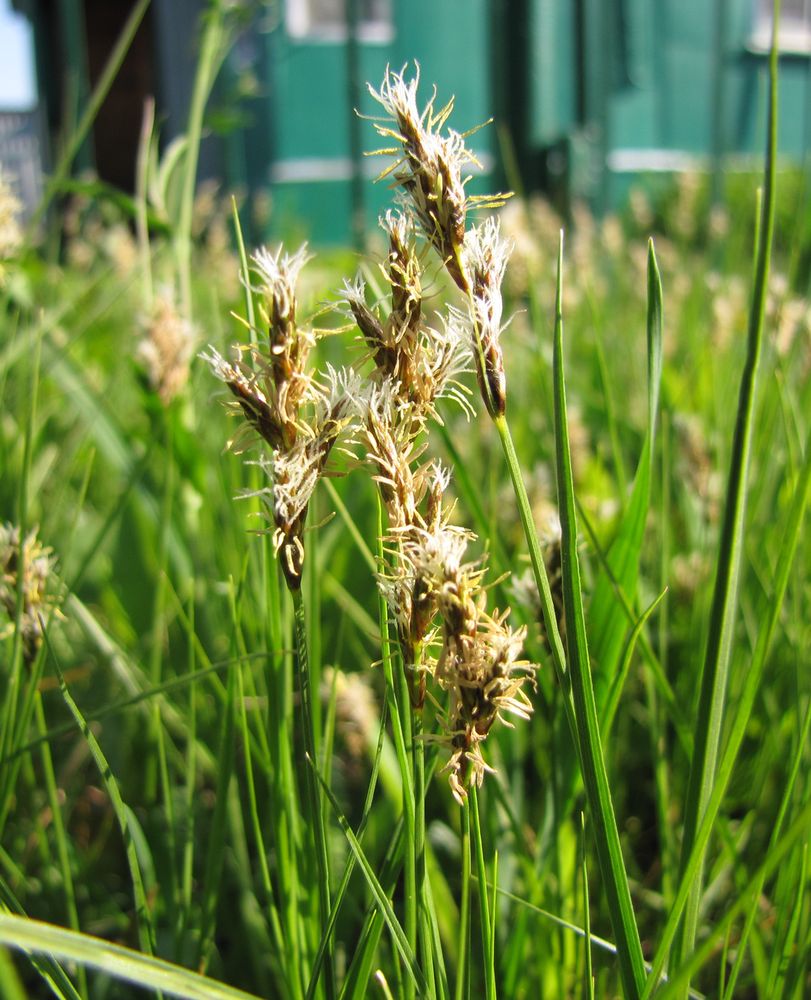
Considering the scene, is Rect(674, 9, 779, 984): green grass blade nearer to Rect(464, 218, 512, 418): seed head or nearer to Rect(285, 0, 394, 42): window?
Rect(464, 218, 512, 418): seed head

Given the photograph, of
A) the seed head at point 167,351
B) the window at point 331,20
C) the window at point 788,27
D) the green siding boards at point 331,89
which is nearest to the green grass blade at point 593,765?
the seed head at point 167,351

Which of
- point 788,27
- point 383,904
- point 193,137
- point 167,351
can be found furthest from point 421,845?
point 788,27

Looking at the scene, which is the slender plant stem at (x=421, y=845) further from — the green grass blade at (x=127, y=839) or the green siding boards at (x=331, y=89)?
the green siding boards at (x=331, y=89)

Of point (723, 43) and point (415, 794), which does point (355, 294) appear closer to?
point (415, 794)

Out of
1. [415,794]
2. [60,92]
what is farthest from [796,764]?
[60,92]

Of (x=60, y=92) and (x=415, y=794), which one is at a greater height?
(x=60, y=92)

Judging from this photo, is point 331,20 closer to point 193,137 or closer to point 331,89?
point 331,89

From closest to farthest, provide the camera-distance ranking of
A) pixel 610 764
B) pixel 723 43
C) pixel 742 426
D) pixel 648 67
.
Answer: pixel 742 426 → pixel 610 764 → pixel 723 43 → pixel 648 67

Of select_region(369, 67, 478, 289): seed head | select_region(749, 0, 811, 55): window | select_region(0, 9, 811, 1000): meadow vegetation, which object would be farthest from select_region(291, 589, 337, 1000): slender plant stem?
select_region(749, 0, 811, 55): window

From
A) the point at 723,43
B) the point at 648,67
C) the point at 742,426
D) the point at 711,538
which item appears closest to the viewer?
the point at 742,426
